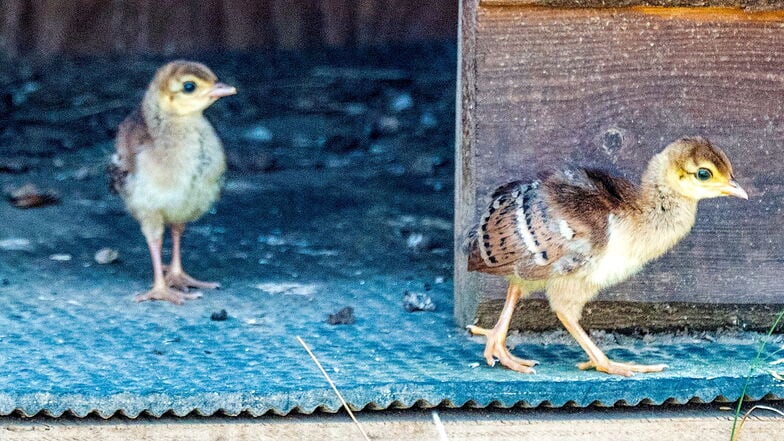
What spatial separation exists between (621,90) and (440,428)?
986 mm

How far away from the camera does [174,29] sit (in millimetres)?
7691

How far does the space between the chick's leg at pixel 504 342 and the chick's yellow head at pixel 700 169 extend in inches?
19.5

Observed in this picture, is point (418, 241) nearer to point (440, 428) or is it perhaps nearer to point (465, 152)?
point (465, 152)

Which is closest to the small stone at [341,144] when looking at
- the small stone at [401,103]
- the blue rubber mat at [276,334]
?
the small stone at [401,103]

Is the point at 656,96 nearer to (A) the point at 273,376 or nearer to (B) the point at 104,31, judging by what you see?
(A) the point at 273,376

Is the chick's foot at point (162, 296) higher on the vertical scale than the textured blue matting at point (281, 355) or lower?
lower

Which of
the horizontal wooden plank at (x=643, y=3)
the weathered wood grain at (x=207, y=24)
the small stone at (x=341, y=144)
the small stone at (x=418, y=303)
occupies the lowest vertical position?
the small stone at (x=341, y=144)

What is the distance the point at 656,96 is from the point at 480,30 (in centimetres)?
47

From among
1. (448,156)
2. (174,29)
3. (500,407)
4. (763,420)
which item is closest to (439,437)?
(500,407)

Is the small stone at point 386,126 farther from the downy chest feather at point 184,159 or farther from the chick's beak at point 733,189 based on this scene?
the chick's beak at point 733,189

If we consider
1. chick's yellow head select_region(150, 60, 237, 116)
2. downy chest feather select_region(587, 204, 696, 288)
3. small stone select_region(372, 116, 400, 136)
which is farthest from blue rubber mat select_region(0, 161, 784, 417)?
A: small stone select_region(372, 116, 400, 136)

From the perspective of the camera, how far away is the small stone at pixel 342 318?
386 centimetres

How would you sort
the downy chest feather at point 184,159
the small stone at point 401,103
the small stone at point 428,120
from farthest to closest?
the small stone at point 401,103 < the small stone at point 428,120 < the downy chest feather at point 184,159

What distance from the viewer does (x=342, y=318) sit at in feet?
12.7
